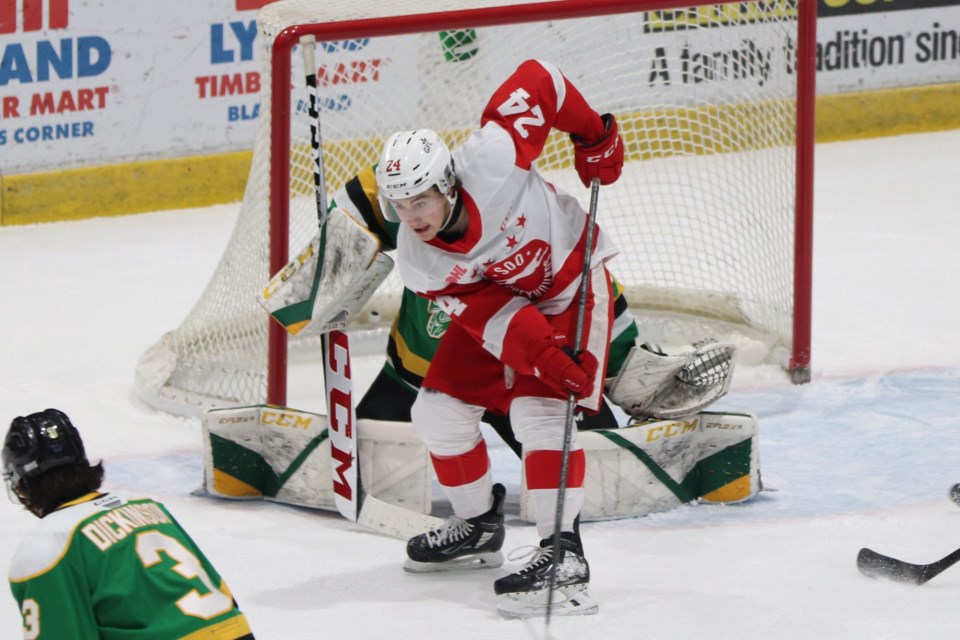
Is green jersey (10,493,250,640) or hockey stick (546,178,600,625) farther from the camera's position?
hockey stick (546,178,600,625)

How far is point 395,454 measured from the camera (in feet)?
12.1

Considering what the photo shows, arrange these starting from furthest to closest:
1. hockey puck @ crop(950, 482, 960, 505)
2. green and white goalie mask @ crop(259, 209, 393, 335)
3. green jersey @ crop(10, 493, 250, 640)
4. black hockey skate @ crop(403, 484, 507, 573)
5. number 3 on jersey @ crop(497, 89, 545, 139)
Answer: hockey puck @ crop(950, 482, 960, 505), green and white goalie mask @ crop(259, 209, 393, 335), black hockey skate @ crop(403, 484, 507, 573), number 3 on jersey @ crop(497, 89, 545, 139), green jersey @ crop(10, 493, 250, 640)

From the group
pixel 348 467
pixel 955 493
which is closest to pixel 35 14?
pixel 348 467

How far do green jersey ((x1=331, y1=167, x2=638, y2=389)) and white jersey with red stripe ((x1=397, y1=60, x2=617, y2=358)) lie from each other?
15.3 inches

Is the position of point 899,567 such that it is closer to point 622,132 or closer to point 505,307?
point 505,307

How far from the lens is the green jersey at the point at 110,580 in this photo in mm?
2158

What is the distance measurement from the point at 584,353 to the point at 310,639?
76cm

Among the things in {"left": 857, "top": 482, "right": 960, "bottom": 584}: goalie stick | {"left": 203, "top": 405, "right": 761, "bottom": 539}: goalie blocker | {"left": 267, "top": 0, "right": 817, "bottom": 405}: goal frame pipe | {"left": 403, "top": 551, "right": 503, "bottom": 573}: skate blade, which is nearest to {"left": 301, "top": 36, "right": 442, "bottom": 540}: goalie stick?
{"left": 203, "top": 405, "right": 761, "bottom": 539}: goalie blocker

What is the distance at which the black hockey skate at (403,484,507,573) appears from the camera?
3.41m

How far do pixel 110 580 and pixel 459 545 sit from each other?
131cm

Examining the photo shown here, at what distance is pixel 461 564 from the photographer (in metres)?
3.44

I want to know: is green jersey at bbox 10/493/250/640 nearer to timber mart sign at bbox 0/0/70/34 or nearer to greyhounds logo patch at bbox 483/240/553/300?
greyhounds logo patch at bbox 483/240/553/300

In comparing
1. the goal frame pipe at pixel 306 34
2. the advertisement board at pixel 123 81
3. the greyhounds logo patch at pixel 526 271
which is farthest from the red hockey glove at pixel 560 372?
the advertisement board at pixel 123 81

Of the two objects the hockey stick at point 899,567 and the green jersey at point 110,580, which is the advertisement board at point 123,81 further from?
the green jersey at point 110,580
